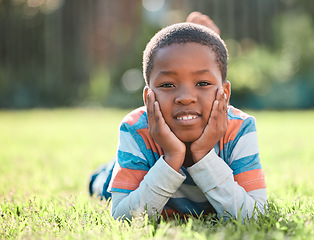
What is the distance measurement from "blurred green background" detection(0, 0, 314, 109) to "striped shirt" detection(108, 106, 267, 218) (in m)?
14.5

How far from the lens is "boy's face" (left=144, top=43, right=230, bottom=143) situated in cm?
243

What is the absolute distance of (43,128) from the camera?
10055 millimetres

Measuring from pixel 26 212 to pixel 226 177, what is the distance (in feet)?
4.84

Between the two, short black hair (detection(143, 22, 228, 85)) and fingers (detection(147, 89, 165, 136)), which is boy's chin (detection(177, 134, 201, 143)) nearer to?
fingers (detection(147, 89, 165, 136))

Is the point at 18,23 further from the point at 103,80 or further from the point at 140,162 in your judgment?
the point at 140,162

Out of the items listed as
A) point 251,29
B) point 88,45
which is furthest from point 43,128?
point 251,29

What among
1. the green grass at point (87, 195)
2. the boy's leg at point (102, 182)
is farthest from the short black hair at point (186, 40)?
the boy's leg at point (102, 182)

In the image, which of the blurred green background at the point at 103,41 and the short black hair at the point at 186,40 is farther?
the blurred green background at the point at 103,41

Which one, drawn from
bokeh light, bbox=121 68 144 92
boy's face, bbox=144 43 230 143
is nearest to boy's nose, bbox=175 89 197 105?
boy's face, bbox=144 43 230 143

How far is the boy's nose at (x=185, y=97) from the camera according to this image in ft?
7.82

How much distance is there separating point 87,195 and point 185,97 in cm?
189

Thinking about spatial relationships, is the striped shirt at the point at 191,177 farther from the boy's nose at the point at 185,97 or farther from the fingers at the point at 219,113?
the boy's nose at the point at 185,97

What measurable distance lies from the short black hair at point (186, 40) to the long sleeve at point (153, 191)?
0.68 metres

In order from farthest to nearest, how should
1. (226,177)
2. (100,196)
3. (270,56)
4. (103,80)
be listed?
(103,80), (270,56), (100,196), (226,177)
